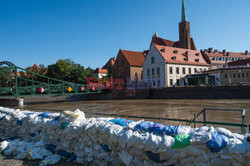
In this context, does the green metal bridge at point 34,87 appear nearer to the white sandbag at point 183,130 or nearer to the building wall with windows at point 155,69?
the building wall with windows at point 155,69

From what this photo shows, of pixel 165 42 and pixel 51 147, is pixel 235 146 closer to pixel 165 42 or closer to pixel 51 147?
pixel 51 147

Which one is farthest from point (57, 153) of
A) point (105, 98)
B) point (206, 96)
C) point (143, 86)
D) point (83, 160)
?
point (105, 98)

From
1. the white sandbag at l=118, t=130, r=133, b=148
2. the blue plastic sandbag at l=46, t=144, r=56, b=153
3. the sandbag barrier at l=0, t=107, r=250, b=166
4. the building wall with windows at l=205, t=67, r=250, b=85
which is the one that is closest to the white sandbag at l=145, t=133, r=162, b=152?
the sandbag barrier at l=0, t=107, r=250, b=166

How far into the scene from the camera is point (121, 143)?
3.66 metres

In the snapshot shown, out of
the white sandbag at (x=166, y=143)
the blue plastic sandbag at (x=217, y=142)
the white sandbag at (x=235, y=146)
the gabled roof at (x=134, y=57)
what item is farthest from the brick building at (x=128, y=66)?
the white sandbag at (x=235, y=146)

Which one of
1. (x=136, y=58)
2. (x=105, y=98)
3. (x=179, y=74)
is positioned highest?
(x=136, y=58)

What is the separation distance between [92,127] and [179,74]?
40.3 m

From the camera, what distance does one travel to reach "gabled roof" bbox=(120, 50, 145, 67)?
Result: 50494mm

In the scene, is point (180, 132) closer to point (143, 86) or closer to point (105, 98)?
point (143, 86)

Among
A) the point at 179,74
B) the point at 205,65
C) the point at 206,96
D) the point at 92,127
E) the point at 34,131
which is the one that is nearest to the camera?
the point at 92,127

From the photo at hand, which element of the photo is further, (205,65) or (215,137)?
(205,65)

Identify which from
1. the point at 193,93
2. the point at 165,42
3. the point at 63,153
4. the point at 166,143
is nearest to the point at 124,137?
the point at 166,143

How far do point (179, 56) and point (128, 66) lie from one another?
1292 cm

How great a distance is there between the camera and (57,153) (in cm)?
482
